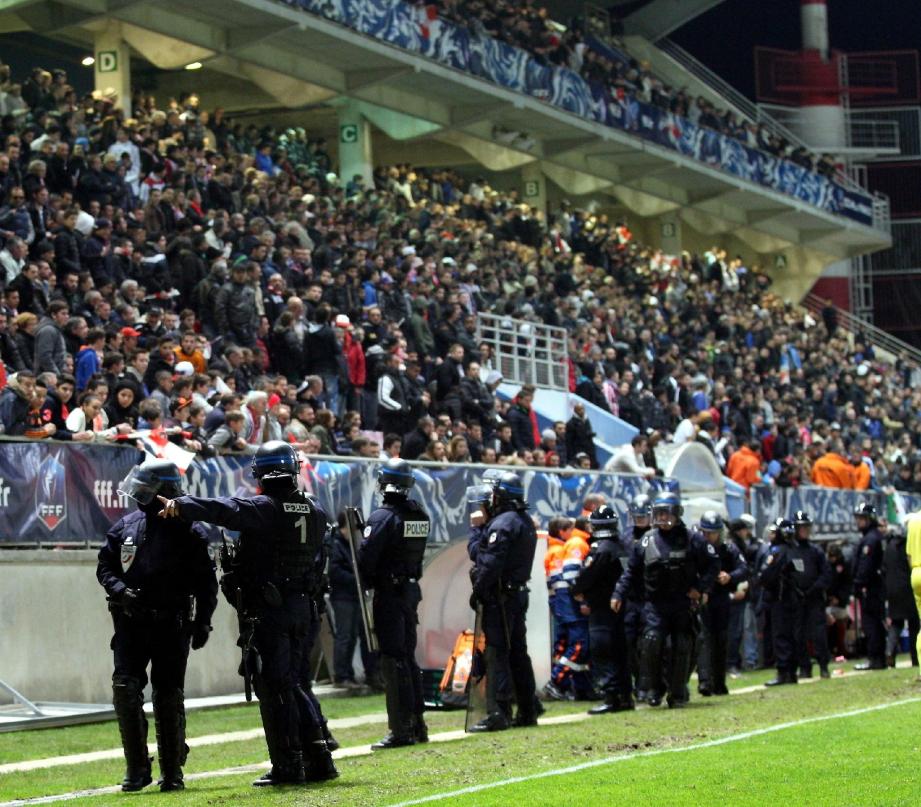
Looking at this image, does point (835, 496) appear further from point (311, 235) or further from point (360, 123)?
point (360, 123)

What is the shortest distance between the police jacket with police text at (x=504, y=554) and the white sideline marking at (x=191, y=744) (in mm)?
1698

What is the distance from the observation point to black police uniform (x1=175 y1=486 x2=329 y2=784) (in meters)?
10.6

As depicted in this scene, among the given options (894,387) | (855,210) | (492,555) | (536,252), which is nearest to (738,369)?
(536,252)

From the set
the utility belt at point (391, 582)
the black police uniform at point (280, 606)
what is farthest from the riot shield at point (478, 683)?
the black police uniform at point (280, 606)

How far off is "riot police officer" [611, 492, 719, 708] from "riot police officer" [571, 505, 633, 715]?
20 cm

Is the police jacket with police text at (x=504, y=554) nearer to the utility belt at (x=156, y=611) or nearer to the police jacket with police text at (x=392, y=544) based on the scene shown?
the police jacket with police text at (x=392, y=544)

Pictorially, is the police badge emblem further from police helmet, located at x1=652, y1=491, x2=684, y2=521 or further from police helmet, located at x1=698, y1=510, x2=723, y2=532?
police helmet, located at x1=698, y1=510, x2=723, y2=532

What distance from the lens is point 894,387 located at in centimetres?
4794

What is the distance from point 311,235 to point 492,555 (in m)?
12.6

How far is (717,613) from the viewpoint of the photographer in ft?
62.1

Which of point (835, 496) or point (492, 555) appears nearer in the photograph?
point (492, 555)

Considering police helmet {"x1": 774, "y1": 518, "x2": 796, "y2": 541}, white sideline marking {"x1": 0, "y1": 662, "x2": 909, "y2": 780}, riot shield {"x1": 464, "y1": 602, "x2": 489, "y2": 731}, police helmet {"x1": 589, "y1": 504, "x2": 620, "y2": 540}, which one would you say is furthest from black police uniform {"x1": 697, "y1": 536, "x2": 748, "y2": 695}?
riot shield {"x1": 464, "y1": 602, "x2": 489, "y2": 731}

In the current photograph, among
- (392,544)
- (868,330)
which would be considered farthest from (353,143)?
(868,330)

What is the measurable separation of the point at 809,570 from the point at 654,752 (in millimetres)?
9200
